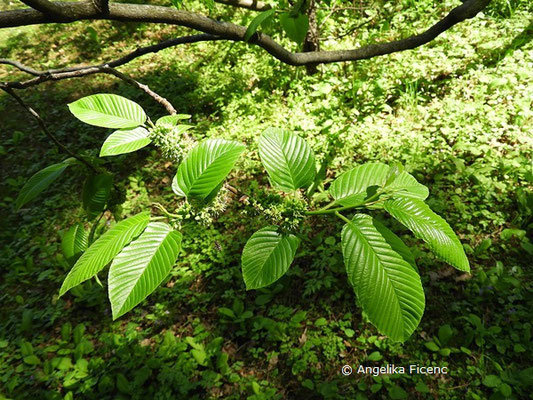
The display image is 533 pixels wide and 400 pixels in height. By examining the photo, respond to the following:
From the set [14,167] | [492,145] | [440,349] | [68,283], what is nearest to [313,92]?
[492,145]

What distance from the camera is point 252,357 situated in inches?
103

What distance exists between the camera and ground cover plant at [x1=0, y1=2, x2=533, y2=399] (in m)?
2.26

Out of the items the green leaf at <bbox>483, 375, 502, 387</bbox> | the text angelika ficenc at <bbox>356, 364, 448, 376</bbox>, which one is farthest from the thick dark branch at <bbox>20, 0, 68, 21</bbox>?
the green leaf at <bbox>483, 375, 502, 387</bbox>

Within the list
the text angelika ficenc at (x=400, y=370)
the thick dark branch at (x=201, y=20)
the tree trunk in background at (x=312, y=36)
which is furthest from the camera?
the tree trunk in background at (x=312, y=36)

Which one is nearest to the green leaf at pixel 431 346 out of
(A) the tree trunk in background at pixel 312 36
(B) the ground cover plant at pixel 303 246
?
(B) the ground cover plant at pixel 303 246

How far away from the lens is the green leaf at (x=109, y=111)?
2.41 feet

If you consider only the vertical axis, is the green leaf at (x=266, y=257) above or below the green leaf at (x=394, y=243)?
below

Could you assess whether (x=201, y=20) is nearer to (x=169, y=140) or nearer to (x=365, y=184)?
(x=169, y=140)

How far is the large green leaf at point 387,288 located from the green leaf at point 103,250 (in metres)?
0.39

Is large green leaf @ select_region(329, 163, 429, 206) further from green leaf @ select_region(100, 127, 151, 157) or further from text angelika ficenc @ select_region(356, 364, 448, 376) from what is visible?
text angelika ficenc @ select_region(356, 364, 448, 376)

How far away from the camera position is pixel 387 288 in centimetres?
55

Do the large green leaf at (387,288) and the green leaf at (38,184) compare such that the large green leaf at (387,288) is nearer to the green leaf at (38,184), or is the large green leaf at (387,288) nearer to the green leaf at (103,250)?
the green leaf at (103,250)

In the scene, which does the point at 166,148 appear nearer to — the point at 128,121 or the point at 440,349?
the point at 128,121

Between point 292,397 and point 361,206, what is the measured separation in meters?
2.17
